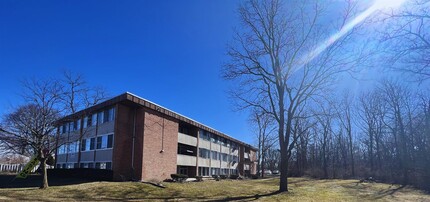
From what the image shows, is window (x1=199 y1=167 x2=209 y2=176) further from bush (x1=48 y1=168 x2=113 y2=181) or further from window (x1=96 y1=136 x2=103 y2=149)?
bush (x1=48 y1=168 x2=113 y2=181)

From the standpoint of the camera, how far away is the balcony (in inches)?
1416

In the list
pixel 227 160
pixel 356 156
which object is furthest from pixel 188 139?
pixel 356 156

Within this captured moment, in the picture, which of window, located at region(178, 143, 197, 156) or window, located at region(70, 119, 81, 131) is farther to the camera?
window, located at region(178, 143, 197, 156)

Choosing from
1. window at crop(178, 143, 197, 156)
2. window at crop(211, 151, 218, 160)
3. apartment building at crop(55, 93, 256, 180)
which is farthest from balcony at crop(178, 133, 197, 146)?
window at crop(211, 151, 218, 160)

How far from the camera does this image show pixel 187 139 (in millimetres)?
37750

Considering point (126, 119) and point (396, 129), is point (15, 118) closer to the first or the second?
point (126, 119)

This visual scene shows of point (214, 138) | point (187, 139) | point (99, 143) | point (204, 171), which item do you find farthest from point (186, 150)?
point (99, 143)

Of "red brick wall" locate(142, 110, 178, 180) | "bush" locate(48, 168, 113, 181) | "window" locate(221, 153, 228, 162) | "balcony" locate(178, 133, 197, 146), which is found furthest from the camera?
"window" locate(221, 153, 228, 162)

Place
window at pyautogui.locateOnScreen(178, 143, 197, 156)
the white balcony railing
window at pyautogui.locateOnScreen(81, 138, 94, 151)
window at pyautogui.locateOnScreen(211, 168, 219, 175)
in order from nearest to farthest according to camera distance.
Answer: window at pyautogui.locateOnScreen(81, 138, 94, 151), the white balcony railing, window at pyautogui.locateOnScreen(178, 143, 197, 156), window at pyautogui.locateOnScreen(211, 168, 219, 175)

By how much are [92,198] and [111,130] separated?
12.0 metres

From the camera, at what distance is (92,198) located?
1673 cm

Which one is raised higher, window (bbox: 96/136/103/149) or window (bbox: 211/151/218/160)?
window (bbox: 96/136/103/149)

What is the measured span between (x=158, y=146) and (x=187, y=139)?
7.33 metres

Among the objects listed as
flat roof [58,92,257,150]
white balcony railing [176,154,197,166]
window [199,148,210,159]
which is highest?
flat roof [58,92,257,150]
